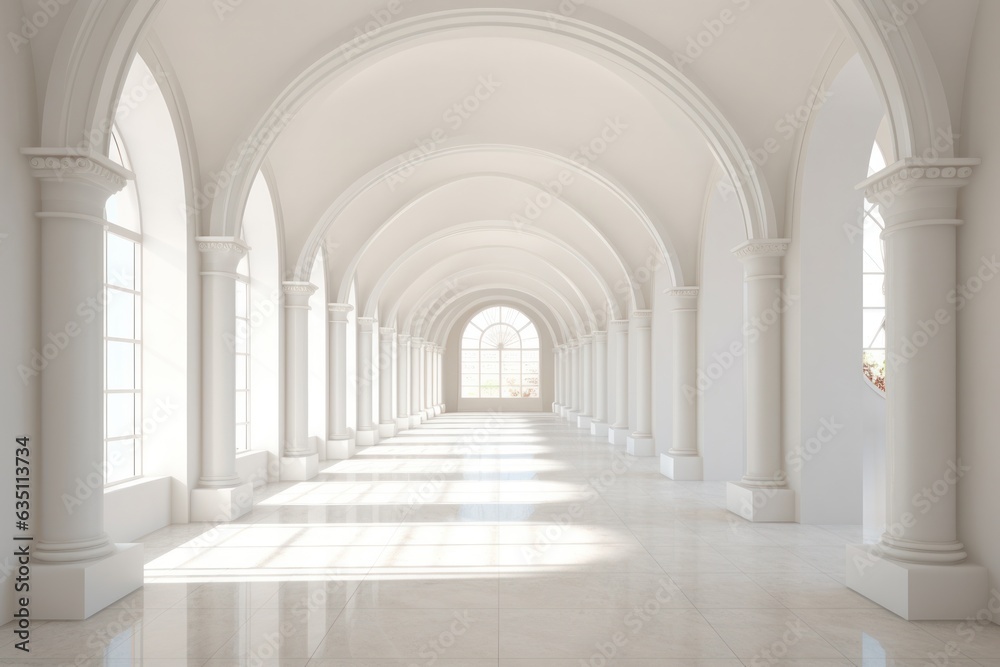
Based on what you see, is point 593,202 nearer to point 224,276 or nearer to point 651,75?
point 651,75

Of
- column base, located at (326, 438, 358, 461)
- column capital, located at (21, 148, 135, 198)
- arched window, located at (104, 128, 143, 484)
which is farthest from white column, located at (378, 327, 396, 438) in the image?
column capital, located at (21, 148, 135, 198)

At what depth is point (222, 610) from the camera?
577 centimetres

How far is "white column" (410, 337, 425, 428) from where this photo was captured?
3062cm

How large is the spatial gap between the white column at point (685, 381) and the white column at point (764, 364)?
3.83 meters

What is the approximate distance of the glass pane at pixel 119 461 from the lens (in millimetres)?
8398

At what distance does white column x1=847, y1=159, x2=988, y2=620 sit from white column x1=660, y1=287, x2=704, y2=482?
752 centimetres

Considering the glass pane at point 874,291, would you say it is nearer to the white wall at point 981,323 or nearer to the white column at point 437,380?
the white wall at point 981,323

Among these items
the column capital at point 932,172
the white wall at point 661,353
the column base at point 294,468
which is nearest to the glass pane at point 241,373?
the column base at point 294,468

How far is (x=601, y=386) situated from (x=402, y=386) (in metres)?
7.22

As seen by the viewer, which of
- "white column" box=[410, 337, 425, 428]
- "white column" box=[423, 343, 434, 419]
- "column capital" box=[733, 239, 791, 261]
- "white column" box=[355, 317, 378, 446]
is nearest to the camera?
"column capital" box=[733, 239, 791, 261]

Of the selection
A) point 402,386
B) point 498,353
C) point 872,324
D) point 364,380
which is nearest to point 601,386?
point 402,386

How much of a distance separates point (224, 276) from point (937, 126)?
766 centimetres

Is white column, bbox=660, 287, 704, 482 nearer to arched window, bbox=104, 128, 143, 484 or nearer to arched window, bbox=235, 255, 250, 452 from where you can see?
arched window, bbox=235, 255, 250, 452

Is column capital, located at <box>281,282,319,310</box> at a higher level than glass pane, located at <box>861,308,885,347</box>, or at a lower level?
higher
